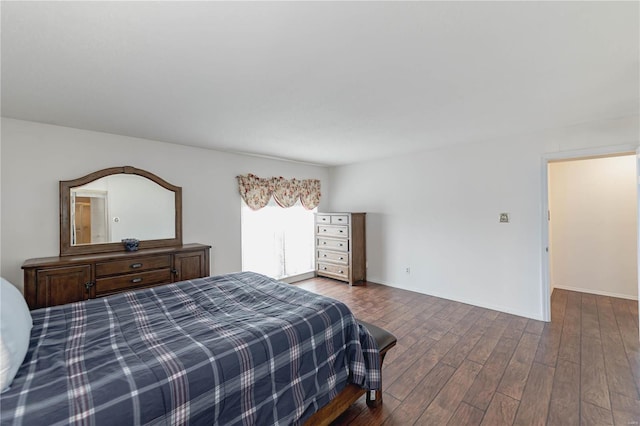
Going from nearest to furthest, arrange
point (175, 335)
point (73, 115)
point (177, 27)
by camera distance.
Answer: point (177, 27) < point (175, 335) < point (73, 115)

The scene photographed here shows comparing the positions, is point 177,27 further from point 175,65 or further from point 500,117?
point 500,117

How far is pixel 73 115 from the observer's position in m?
2.54

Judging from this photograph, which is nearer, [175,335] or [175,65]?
[175,335]

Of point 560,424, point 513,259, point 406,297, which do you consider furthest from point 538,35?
point 406,297

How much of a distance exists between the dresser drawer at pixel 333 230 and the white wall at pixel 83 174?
168cm

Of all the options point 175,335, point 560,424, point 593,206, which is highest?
point 593,206

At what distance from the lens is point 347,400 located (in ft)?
5.71

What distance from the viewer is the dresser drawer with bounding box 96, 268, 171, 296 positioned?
270cm

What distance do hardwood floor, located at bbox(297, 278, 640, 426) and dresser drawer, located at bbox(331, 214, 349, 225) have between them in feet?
5.33

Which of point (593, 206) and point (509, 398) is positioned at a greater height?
point (593, 206)

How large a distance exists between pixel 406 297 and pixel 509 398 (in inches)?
86.4

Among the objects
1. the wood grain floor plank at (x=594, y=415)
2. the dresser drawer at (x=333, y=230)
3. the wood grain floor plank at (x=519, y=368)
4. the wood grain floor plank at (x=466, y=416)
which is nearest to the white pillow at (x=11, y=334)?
the wood grain floor plank at (x=466, y=416)

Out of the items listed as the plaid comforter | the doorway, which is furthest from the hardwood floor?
the plaid comforter

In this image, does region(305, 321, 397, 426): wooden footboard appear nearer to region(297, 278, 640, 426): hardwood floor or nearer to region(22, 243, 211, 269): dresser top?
region(297, 278, 640, 426): hardwood floor
